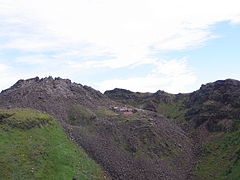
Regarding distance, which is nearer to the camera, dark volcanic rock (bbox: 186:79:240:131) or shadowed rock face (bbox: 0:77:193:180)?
shadowed rock face (bbox: 0:77:193:180)

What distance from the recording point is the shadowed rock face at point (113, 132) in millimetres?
69994

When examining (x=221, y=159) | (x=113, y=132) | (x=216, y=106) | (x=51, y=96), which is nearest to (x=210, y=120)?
(x=216, y=106)

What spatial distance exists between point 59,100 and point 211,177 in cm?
4302

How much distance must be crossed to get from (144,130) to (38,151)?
3124 cm

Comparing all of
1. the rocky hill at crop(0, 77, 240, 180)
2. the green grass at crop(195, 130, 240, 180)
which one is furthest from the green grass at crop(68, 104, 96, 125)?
the green grass at crop(195, 130, 240, 180)

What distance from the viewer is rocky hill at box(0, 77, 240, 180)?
70.4 metres

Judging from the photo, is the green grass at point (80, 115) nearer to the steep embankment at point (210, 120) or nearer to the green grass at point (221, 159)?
the steep embankment at point (210, 120)

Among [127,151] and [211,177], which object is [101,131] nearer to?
[127,151]

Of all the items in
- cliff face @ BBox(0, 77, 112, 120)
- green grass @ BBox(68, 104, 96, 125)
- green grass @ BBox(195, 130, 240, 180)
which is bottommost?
green grass @ BBox(195, 130, 240, 180)

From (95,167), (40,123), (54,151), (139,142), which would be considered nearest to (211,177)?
(139,142)

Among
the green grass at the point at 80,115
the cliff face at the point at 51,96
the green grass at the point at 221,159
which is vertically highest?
the cliff face at the point at 51,96

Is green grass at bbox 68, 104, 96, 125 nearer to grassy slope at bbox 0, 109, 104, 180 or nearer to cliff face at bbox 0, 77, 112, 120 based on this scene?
cliff face at bbox 0, 77, 112, 120

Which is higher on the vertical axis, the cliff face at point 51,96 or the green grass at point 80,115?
the cliff face at point 51,96

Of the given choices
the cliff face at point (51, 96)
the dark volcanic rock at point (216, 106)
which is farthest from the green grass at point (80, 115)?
the dark volcanic rock at point (216, 106)
